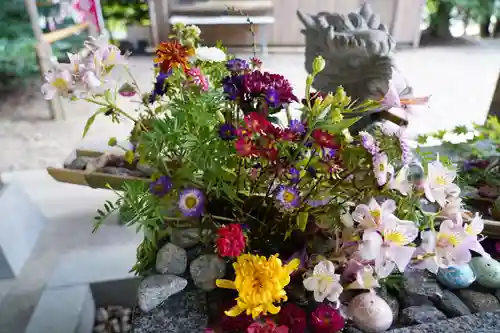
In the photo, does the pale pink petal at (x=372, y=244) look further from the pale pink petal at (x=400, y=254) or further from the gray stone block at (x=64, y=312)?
the gray stone block at (x=64, y=312)

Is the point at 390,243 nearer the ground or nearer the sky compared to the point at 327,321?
nearer the sky

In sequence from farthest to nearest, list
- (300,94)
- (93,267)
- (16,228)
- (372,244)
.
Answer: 1. (300,94)
2. (16,228)
3. (93,267)
4. (372,244)

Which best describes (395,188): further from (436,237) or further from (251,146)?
(251,146)

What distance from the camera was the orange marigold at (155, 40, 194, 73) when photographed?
661mm

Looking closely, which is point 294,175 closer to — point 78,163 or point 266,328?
point 266,328

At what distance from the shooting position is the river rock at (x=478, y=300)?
29.0 inches

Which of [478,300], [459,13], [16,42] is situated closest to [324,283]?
[478,300]

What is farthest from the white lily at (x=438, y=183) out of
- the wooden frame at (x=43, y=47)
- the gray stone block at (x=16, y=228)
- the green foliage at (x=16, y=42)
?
the green foliage at (x=16, y=42)

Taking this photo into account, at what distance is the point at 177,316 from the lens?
26.3 inches

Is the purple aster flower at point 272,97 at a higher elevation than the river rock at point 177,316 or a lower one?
higher

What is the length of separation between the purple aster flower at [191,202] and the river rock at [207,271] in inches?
4.7

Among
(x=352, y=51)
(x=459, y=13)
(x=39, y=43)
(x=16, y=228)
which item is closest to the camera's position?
(x=352, y=51)

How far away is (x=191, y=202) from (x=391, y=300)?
38 cm

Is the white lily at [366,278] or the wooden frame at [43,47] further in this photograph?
the wooden frame at [43,47]
